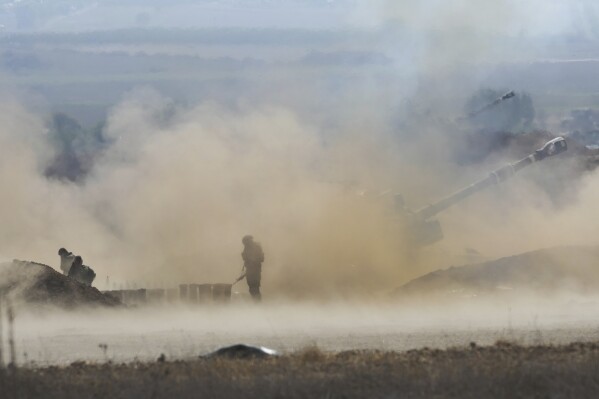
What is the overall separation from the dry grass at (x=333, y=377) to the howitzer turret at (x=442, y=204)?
1806cm

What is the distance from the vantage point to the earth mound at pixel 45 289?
23250mm

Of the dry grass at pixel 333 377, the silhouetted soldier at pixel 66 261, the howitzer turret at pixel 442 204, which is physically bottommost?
the dry grass at pixel 333 377

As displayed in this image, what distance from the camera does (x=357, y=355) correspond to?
16.0 meters

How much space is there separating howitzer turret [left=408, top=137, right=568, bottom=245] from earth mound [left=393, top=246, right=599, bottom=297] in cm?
428

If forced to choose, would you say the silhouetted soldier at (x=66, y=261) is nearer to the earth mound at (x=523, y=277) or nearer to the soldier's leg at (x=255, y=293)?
the soldier's leg at (x=255, y=293)

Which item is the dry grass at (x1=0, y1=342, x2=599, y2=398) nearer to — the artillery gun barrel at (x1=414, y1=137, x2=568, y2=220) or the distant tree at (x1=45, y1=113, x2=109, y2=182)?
the artillery gun barrel at (x1=414, y1=137, x2=568, y2=220)

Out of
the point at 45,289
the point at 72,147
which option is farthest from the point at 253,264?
the point at 72,147

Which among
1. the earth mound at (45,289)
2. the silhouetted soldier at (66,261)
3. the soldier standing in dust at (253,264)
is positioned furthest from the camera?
the silhouetted soldier at (66,261)

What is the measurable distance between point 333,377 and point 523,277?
14.6 meters

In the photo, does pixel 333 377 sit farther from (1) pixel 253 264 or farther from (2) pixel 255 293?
(1) pixel 253 264

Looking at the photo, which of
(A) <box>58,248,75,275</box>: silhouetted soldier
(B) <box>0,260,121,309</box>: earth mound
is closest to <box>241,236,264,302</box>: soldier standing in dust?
(B) <box>0,260,121,309</box>: earth mound

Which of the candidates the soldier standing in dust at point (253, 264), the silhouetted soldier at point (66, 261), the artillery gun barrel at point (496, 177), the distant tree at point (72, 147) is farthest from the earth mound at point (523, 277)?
the distant tree at point (72, 147)

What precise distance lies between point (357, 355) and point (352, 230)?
1762 centimetres

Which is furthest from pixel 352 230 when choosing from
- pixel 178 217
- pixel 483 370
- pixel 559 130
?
pixel 559 130
